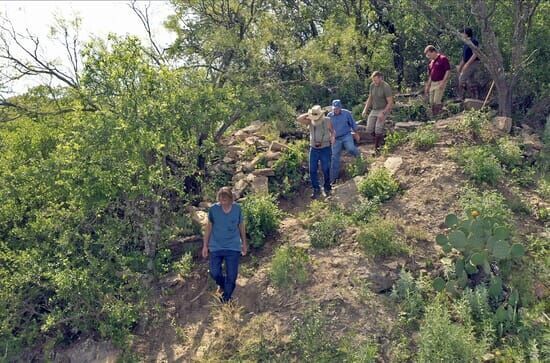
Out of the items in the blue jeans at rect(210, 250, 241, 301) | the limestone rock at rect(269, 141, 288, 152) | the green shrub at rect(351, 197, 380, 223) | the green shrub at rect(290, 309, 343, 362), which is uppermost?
the limestone rock at rect(269, 141, 288, 152)

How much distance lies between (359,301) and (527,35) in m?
6.96

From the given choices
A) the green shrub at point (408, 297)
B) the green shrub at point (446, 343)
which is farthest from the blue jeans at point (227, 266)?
the green shrub at point (446, 343)

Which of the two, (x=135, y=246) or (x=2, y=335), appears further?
(x=135, y=246)

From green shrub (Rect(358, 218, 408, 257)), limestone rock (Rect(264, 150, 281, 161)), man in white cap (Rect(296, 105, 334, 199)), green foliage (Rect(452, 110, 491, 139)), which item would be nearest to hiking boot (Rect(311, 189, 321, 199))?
man in white cap (Rect(296, 105, 334, 199))

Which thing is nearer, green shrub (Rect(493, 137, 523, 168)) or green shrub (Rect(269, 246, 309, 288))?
green shrub (Rect(269, 246, 309, 288))

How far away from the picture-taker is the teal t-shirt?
23.5 ft

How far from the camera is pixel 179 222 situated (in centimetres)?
905

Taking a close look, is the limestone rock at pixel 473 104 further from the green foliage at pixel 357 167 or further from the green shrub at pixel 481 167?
the green foliage at pixel 357 167

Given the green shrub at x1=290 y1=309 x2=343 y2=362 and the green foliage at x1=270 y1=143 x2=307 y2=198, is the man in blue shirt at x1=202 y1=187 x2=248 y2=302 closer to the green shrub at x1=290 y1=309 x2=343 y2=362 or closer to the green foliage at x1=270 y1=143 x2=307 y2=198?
the green shrub at x1=290 y1=309 x2=343 y2=362

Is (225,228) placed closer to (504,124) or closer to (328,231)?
(328,231)

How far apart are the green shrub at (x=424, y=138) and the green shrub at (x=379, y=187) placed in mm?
1168

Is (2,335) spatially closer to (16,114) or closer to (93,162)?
(93,162)

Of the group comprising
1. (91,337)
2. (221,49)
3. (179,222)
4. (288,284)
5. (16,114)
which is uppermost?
(221,49)

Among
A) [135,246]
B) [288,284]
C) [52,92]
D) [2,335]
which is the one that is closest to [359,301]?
[288,284]
